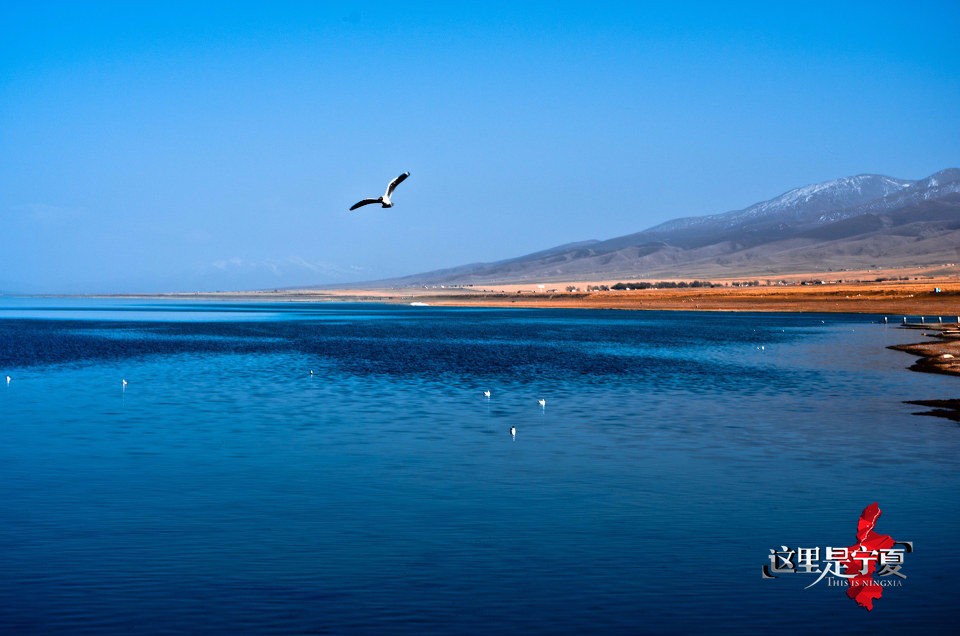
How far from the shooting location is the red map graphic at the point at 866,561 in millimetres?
12742

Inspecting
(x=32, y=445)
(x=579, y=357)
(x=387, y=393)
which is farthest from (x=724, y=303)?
(x=32, y=445)

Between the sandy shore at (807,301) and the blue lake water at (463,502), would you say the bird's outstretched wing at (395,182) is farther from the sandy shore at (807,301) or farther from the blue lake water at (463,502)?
the sandy shore at (807,301)

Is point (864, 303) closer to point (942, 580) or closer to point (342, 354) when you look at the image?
point (342, 354)

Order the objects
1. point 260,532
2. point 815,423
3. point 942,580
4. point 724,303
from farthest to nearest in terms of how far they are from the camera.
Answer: point 724,303
point 815,423
point 260,532
point 942,580

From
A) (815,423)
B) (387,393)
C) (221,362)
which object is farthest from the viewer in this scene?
(221,362)

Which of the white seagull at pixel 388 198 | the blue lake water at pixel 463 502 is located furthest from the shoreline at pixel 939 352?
the white seagull at pixel 388 198

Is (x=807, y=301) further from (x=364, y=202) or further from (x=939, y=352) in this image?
(x=364, y=202)

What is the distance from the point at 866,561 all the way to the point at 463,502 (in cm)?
704

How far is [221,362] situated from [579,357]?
768 inches

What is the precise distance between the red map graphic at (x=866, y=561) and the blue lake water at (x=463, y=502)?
0.71 feet

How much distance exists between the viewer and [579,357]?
54312 mm

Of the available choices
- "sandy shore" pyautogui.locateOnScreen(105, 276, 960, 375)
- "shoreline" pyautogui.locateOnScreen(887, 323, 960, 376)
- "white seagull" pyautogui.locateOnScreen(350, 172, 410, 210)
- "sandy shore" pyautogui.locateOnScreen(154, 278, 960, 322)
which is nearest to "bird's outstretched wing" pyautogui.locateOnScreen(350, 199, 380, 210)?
"white seagull" pyautogui.locateOnScreen(350, 172, 410, 210)

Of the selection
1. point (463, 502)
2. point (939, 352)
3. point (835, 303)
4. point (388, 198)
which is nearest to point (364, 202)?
point (388, 198)

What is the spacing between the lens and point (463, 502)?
17.8 metres
